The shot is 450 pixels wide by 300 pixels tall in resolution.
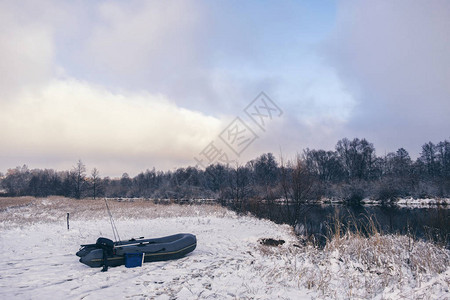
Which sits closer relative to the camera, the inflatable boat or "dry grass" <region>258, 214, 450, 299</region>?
"dry grass" <region>258, 214, 450, 299</region>

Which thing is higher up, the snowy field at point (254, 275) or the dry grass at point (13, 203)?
the dry grass at point (13, 203)

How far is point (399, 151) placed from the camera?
224 ft

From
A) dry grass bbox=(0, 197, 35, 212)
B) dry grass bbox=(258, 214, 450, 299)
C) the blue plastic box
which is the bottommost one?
the blue plastic box

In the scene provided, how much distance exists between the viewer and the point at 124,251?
252 inches

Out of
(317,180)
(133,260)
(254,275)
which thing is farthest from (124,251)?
(317,180)

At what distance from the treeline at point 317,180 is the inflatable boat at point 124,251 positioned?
736 centimetres

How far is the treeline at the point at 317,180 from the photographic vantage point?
953 inches

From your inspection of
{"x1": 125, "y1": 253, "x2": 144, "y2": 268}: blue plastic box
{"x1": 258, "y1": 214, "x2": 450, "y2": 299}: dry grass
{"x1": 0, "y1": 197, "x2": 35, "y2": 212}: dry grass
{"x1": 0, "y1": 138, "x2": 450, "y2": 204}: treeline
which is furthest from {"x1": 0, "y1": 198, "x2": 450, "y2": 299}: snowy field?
{"x1": 0, "y1": 197, "x2": 35, "y2": 212}: dry grass

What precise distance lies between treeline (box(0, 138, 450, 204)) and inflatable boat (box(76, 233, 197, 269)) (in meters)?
7.36

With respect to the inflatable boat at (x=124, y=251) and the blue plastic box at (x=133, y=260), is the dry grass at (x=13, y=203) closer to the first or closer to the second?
the inflatable boat at (x=124, y=251)

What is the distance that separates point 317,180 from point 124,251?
17.6 m

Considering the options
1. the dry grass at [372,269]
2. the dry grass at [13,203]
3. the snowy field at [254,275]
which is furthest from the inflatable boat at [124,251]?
the dry grass at [13,203]

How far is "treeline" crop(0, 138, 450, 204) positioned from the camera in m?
24.2

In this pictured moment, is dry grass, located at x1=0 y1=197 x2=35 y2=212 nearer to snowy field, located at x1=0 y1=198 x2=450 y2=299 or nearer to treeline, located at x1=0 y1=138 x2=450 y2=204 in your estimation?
treeline, located at x1=0 y1=138 x2=450 y2=204
